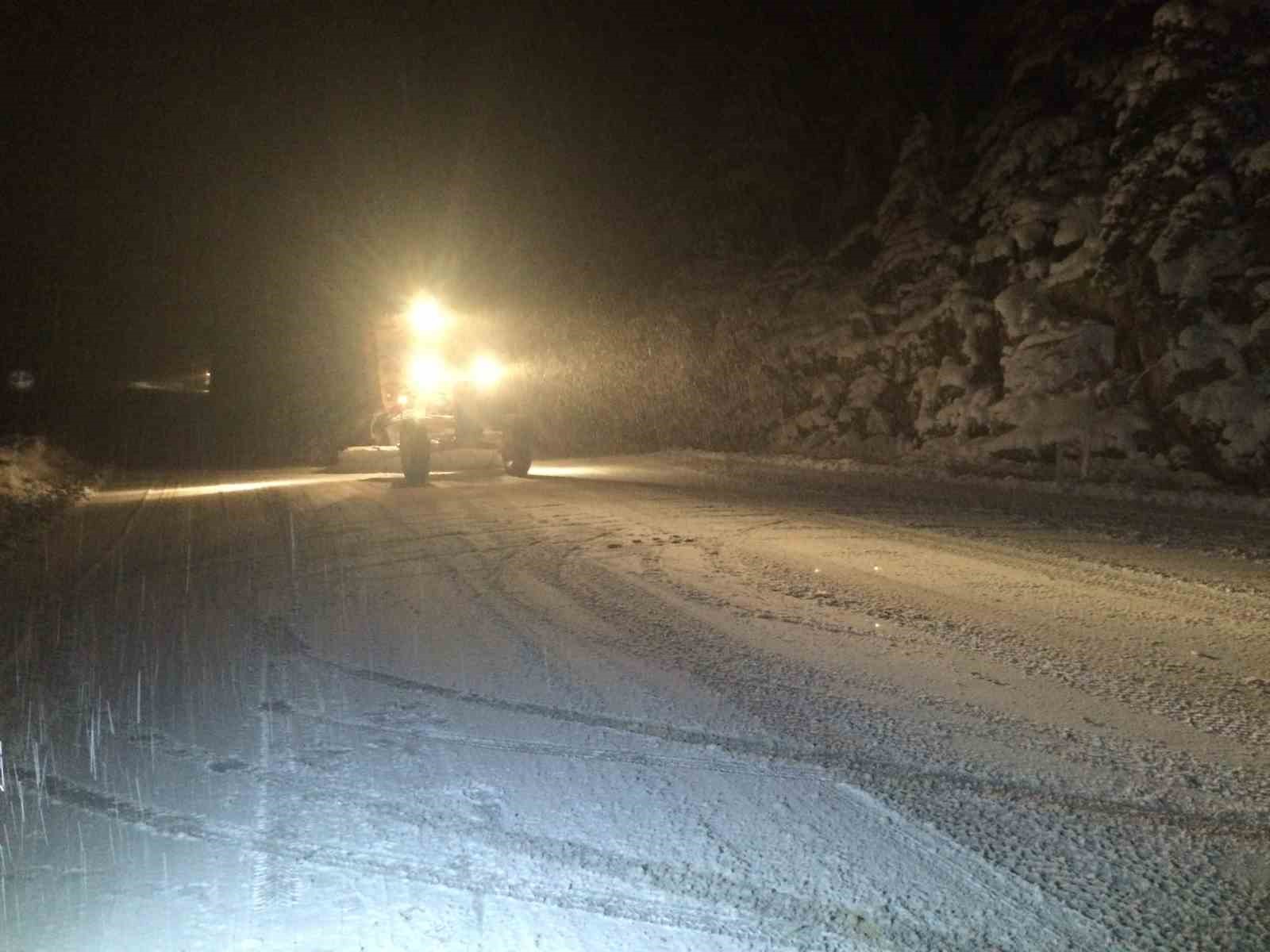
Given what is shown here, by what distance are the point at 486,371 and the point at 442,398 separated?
46.9 inches

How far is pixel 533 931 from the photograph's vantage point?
3.60 metres

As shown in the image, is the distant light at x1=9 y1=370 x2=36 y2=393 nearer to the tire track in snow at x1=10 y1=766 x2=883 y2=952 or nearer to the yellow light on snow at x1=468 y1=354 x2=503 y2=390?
the yellow light on snow at x1=468 y1=354 x2=503 y2=390

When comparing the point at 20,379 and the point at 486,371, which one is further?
the point at 20,379

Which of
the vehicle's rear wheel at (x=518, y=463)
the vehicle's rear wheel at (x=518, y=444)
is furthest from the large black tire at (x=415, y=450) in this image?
the vehicle's rear wheel at (x=518, y=463)

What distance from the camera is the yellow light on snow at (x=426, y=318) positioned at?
22266mm

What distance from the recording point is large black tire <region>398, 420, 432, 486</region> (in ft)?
65.9

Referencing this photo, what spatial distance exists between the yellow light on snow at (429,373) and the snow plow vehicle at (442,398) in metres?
0.02

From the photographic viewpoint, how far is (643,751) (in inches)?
210

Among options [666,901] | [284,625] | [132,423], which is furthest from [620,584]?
[132,423]

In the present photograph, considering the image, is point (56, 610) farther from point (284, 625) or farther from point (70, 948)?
point (70, 948)

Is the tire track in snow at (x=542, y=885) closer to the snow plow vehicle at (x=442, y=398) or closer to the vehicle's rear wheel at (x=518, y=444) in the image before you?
the snow plow vehicle at (x=442, y=398)

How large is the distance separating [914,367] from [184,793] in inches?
1004

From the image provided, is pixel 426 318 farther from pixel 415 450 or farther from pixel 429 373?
pixel 415 450

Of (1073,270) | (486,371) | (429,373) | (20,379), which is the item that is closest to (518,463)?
(486,371)
